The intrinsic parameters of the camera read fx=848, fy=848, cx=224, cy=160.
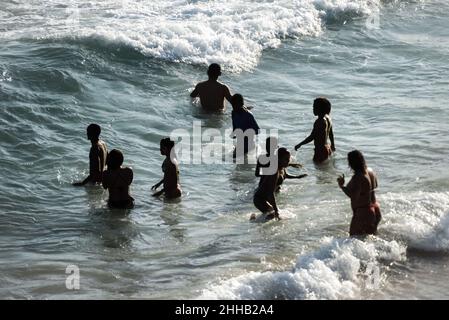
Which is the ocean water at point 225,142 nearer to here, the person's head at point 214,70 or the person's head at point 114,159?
the person's head at point 114,159

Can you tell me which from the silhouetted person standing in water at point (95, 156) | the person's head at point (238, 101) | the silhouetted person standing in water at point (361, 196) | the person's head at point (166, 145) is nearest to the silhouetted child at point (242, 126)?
the person's head at point (238, 101)

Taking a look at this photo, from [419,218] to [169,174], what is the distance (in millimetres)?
3148

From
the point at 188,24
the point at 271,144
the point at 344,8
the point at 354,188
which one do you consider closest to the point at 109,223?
the point at 271,144

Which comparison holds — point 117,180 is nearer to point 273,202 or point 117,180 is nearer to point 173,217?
point 173,217

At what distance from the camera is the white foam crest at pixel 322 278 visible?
26.0 feet

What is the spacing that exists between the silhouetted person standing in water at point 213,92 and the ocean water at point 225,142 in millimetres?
304

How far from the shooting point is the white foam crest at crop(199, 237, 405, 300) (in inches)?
312

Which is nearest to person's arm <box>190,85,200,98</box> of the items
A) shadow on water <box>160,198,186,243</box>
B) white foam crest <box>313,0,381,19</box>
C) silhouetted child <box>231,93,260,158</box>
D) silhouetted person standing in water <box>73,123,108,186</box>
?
silhouetted child <box>231,93,260,158</box>

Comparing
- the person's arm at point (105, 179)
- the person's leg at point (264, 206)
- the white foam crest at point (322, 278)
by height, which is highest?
the person's arm at point (105, 179)

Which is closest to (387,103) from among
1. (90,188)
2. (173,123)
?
(173,123)

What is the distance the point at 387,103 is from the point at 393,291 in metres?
7.96

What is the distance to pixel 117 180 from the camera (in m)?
10.3

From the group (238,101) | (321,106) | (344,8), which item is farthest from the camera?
(344,8)

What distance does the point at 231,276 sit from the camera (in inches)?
327
